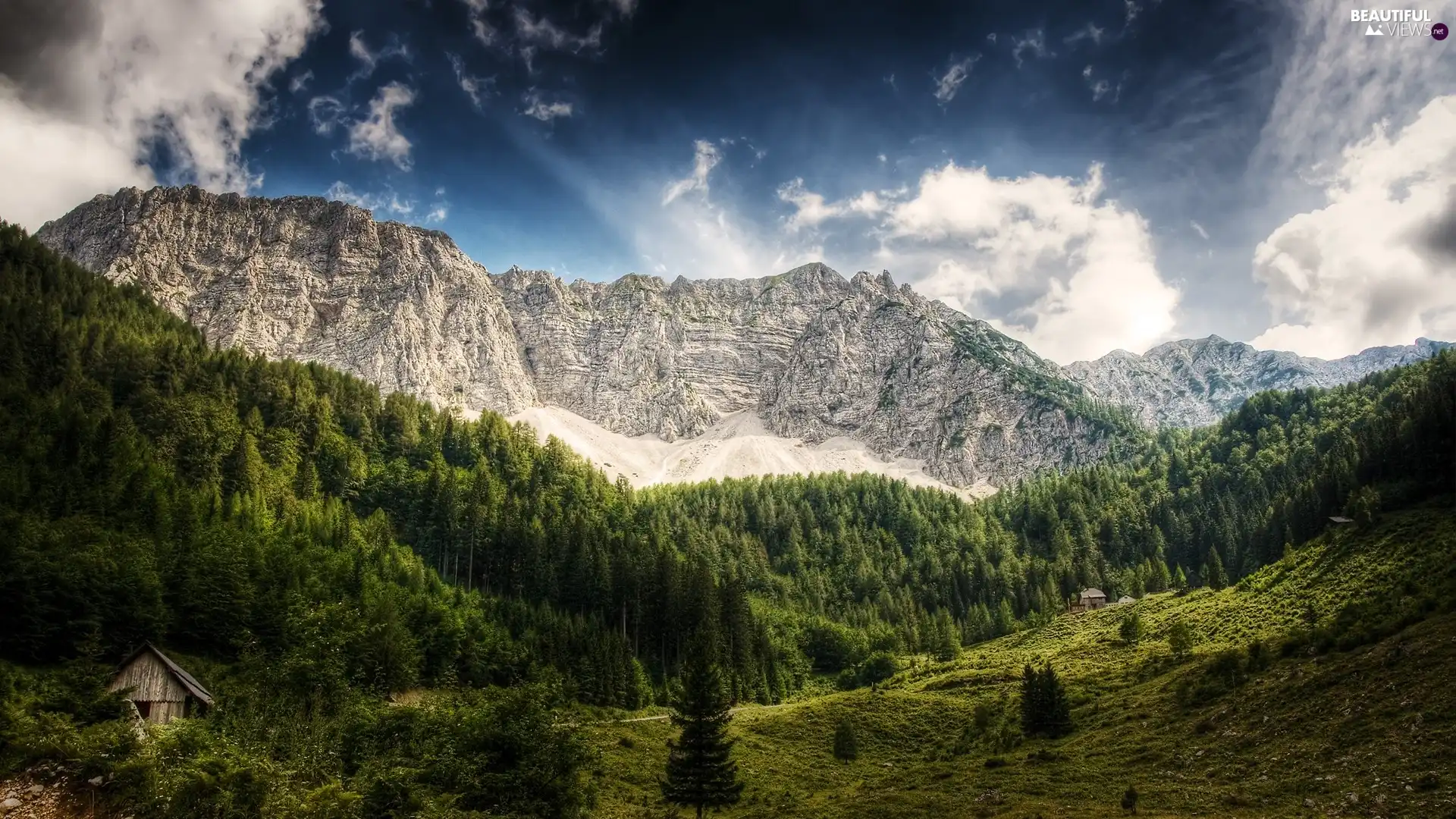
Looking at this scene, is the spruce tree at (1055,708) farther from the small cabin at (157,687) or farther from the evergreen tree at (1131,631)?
the small cabin at (157,687)

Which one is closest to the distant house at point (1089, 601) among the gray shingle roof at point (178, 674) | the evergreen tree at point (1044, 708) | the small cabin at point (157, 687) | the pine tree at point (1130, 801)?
the evergreen tree at point (1044, 708)

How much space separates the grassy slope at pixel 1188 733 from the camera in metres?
35.1

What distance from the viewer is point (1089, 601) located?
13850 centimetres

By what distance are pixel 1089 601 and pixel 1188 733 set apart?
97.8 metres

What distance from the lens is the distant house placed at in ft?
453

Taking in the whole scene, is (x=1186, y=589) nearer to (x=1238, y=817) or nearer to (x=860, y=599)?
(x=860, y=599)

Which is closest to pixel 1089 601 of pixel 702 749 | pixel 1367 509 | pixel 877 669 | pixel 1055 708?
pixel 877 669

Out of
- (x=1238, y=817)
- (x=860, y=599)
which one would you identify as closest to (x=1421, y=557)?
(x=1238, y=817)

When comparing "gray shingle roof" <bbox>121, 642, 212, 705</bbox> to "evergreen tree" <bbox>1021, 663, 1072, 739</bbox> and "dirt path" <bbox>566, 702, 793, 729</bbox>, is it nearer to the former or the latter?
"dirt path" <bbox>566, 702, 793, 729</bbox>

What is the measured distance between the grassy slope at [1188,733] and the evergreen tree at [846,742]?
135 cm

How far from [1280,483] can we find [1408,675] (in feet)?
549

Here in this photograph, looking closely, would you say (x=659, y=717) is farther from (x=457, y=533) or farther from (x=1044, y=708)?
(x=457, y=533)

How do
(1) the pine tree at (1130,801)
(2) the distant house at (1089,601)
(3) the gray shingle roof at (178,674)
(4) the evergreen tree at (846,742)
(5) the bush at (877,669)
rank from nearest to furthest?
1. (1) the pine tree at (1130,801)
2. (3) the gray shingle roof at (178,674)
3. (4) the evergreen tree at (846,742)
4. (5) the bush at (877,669)
5. (2) the distant house at (1089,601)

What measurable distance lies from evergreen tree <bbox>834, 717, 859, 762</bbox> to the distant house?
84.7m
